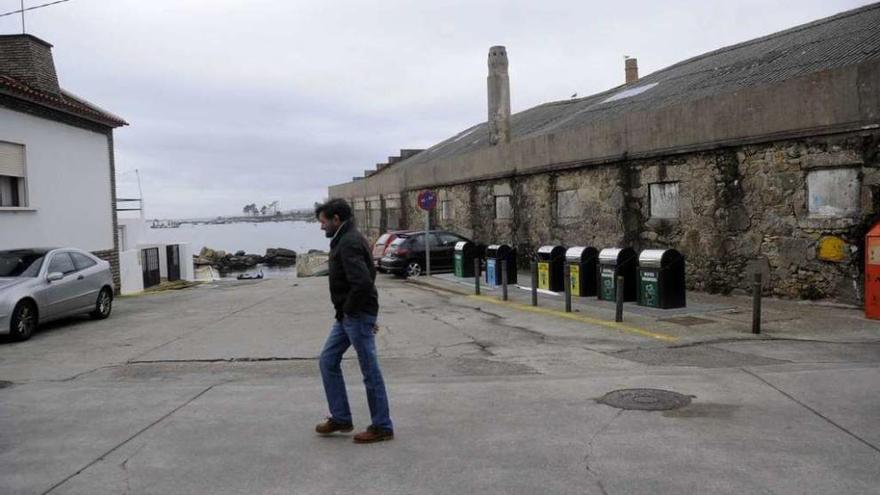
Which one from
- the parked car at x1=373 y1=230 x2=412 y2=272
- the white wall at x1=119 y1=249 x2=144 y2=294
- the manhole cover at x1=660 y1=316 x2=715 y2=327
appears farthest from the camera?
the parked car at x1=373 y1=230 x2=412 y2=272

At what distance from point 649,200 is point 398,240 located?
29.0 ft

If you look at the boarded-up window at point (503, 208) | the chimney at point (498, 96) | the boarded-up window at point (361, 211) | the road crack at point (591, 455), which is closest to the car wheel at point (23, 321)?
the road crack at point (591, 455)

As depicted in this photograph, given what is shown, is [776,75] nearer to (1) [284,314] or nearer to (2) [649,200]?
(2) [649,200]

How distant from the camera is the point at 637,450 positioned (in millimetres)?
4887

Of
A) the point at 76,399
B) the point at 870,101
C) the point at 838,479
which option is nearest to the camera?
the point at 838,479

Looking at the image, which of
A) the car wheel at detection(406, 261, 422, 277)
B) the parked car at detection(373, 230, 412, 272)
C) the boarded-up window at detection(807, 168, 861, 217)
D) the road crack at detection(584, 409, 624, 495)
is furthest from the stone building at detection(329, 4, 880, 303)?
the road crack at detection(584, 409, 624, 495)

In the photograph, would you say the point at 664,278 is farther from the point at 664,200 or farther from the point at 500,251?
the point at 500,251

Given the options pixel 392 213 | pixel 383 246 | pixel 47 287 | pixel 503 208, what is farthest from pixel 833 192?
pixel 392 213

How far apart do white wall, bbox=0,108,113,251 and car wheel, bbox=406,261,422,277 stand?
8.25m

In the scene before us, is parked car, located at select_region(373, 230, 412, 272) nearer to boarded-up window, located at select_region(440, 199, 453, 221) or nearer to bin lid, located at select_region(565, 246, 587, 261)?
boarded-up window, located at select_region(440, 199, 453, 221)

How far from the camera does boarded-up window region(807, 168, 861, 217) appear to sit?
1083 centimetres

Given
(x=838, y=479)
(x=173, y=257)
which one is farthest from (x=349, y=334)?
(x=173, y=257)

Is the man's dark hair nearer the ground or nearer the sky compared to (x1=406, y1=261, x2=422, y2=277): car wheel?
nearer the sky

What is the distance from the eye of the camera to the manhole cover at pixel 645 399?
19.7ft
